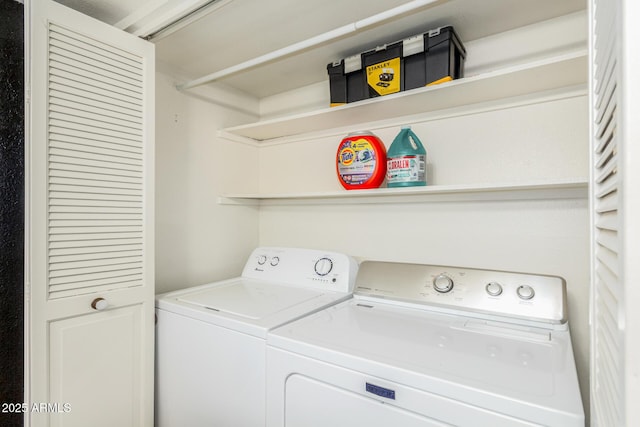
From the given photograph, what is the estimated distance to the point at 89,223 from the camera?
1.42 metres

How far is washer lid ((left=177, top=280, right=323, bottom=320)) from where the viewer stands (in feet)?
4.98

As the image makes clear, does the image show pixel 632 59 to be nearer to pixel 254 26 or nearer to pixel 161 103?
pixel 254 26

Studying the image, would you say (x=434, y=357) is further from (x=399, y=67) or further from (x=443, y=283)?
(x=399, y=67)

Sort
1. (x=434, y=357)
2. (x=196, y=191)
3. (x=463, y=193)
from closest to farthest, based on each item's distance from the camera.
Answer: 1. (x=434, y=357)
2. (x=463, y=193)
3. (x=196, y=191)

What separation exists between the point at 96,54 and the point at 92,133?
34 centimetres

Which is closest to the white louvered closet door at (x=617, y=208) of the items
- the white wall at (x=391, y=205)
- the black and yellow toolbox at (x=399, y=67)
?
the white wall at (x=391, y=205)

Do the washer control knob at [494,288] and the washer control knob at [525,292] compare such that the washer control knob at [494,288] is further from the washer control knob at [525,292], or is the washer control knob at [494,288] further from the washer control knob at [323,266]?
the washer control knob at [323,266]

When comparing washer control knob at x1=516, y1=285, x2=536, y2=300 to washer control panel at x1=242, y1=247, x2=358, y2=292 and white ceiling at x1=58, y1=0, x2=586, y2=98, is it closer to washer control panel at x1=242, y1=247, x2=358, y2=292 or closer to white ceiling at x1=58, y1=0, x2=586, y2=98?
washer control panel at x1=242, y1=247, x2=358, y2=292

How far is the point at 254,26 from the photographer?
1.69 m

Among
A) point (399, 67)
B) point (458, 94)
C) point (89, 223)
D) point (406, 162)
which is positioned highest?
point (399, 67)

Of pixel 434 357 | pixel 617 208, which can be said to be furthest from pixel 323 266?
pixel 617 208

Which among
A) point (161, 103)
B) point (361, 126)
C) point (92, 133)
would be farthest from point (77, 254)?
point (361, 126)

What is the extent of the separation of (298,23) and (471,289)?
1514mm

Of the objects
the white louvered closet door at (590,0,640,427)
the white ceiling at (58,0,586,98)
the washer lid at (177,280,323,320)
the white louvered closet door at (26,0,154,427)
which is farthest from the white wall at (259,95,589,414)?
the white louvered closet door at (26,0,154,427)
